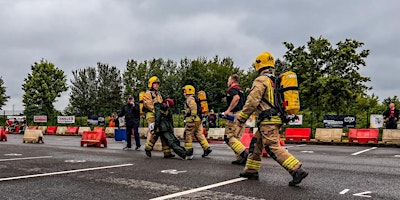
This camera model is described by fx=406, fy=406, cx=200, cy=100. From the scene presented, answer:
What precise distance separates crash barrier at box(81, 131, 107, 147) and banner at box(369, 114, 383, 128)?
582 inches

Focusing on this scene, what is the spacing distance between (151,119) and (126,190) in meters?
5.13

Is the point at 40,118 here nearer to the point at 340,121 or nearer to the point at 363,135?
the point at 340,121

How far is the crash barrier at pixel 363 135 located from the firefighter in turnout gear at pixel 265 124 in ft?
47.7

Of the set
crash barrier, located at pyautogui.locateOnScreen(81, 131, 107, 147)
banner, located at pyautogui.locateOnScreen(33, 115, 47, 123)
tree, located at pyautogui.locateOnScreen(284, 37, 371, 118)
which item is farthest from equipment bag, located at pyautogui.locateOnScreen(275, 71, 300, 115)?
banner, located at pyautogui.locateOnScreen(33, 115, 47, 123)

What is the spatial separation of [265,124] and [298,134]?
16.3 m

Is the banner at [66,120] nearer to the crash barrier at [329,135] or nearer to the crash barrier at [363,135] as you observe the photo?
the crash barrier at [329,135]

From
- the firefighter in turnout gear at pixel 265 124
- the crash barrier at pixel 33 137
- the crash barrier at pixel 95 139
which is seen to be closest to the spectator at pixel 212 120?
the crash barrier at pixel 33 137

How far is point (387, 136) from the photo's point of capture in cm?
1923

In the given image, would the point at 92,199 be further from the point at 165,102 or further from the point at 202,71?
the point at 202,71

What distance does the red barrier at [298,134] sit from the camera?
72.1 ft

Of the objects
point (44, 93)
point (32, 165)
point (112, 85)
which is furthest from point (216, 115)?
point (112, 85)

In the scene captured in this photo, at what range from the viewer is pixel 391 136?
19094 millimetres

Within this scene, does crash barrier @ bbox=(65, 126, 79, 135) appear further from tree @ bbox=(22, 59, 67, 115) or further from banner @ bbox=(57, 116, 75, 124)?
tree @ bbox=(22, 59, 67, 115)

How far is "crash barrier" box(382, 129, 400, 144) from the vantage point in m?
18.9
